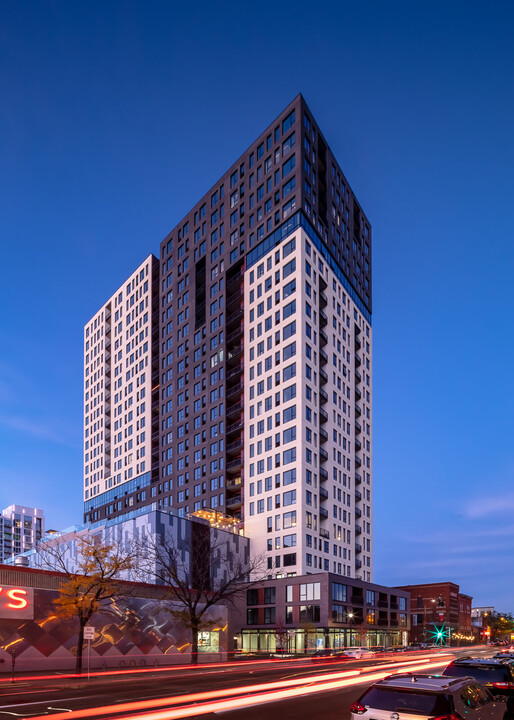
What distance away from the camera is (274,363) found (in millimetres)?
93062

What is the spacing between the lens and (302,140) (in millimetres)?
96000

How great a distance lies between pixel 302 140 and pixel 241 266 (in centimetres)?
2201

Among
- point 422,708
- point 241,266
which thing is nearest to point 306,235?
point 241,266

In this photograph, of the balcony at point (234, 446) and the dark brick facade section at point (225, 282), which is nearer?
the balcony at point (234, 446)

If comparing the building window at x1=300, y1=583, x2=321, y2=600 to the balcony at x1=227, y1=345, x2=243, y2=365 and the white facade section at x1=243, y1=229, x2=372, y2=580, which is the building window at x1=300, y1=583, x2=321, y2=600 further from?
the balcony at x1=227, y1=345, x2=243, y2=365

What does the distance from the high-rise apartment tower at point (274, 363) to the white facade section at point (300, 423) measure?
0.23m

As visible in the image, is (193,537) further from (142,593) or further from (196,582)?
(142,593)

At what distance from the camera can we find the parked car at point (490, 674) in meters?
16.3

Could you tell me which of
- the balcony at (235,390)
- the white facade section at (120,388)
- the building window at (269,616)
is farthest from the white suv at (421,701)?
the white facade section at (120,388)

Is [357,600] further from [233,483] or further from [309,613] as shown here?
[233,483]

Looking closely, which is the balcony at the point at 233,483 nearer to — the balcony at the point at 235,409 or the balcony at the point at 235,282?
the balcony at the point at 235,409

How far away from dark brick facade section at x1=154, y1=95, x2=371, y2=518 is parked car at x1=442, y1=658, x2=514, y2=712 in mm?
78530

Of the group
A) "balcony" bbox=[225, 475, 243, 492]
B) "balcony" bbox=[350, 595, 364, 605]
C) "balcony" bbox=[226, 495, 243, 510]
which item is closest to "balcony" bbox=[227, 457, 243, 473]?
"balcony" bbox=[225, 475, 243, 492]

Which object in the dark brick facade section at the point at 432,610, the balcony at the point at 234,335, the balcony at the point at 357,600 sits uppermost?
the balcony at the point at 234,335
